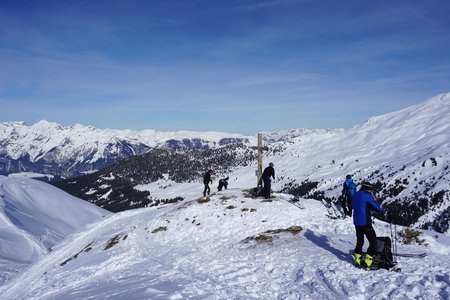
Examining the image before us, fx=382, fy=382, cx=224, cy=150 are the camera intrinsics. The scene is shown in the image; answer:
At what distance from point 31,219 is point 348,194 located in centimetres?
5327

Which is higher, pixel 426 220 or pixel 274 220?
pixel 274 220

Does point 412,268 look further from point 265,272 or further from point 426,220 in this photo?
point 426,220

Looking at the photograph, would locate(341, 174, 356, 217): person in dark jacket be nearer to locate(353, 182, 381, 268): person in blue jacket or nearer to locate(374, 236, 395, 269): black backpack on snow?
locate(353, 182, 381, 268): person in blue jacket

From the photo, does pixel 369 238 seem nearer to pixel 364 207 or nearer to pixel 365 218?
pixel 365 218

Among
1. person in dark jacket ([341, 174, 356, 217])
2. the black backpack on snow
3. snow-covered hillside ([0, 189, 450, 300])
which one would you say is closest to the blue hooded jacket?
the black backpack on snow

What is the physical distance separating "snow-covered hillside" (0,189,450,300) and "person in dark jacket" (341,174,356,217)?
1.74 m

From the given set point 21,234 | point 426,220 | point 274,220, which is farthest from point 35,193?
point 426,220

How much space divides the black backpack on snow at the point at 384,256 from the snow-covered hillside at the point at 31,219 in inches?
1477

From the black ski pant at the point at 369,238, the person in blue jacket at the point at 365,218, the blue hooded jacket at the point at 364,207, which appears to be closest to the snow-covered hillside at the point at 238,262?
the person in blue jacket at the point at 365,218

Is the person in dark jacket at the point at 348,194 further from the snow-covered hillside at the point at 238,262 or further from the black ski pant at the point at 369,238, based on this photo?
the black ski pant at the point at 369,238

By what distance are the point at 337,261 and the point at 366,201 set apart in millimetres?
3311

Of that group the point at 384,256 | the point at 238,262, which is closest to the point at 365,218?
the point at 384,256

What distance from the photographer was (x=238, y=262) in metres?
20.2

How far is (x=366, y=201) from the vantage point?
16328 millimetres
